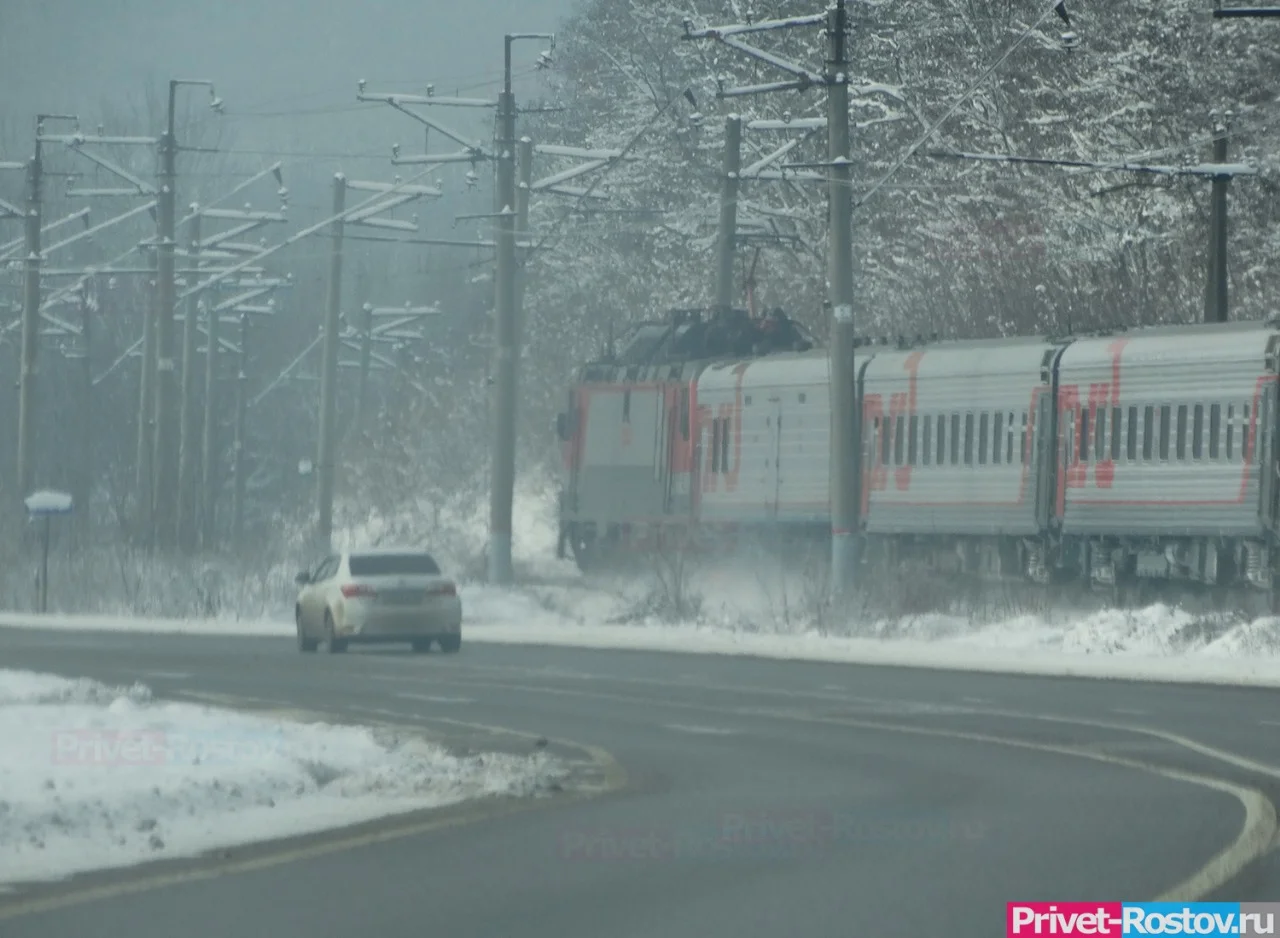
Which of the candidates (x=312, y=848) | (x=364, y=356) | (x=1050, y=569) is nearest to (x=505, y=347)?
(x=1050, y=569)

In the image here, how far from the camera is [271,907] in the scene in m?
11.7

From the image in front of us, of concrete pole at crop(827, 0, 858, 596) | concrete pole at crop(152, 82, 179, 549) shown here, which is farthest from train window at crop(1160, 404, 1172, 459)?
concrete pole at crop(152, 82, 179, 549)

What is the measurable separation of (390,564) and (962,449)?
A: 28.9 feet

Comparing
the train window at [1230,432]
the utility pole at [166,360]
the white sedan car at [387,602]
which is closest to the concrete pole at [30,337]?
the utility pole at [166,360]

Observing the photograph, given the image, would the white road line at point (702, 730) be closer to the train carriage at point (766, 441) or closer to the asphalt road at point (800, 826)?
the asphalt road at point (800, 826)

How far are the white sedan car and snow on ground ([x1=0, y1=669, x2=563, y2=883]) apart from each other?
1362 cm

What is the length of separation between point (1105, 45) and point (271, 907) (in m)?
40.4

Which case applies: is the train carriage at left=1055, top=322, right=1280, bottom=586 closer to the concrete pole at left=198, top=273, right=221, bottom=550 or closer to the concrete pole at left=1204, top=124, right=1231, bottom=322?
the concrete pole at left=1204, top=124, right=1231, bottom=322

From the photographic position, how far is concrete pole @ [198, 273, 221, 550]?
189 feet

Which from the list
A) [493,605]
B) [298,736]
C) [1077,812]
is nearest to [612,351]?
[493,605]

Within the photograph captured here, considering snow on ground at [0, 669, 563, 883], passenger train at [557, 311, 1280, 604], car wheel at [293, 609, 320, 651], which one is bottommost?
car wheel at [293, 609, 320, 651]

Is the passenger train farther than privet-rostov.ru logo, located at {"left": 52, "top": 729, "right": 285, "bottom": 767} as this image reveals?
Yes

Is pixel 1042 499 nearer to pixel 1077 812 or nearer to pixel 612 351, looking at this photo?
pixel 612 351

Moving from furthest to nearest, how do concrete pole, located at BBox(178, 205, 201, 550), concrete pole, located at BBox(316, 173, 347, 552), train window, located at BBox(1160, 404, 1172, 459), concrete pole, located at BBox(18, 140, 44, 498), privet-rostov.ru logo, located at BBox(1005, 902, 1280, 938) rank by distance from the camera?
concrete pole, located at BBox(178, 205, 201, 550), concrete pole, located at BBox(18, 140, 44, 498), concrete pole, located at BBox(316, 173, 347, 552), train window, located at BBox(1160, 404, 1172, 459), privet-rostov.ru logo, located at BBox(1005, 902, 1280, 938)
